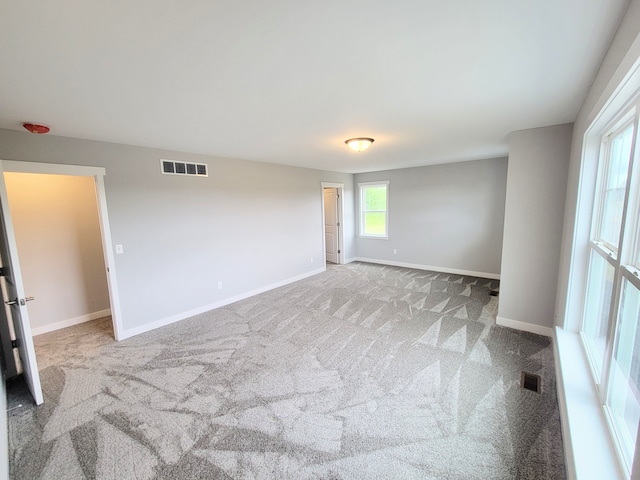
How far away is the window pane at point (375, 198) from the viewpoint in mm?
6897

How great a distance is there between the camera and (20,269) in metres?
2.69

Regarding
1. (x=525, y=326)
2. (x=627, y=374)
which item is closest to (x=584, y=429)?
(x=627, y=374)

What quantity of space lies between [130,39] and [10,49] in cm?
64

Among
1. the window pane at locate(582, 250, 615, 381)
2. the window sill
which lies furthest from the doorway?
the window pane at locate(582, 250, 615, 381)

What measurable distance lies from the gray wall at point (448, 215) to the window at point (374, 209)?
0.17 m

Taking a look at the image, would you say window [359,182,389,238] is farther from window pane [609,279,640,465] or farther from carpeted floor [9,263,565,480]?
window pane [609,279,640,465]

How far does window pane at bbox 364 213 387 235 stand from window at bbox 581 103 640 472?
4.84 m

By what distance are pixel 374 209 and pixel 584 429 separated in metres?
5.95

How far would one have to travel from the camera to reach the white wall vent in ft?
12.1

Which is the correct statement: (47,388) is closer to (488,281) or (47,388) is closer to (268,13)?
(268,13)

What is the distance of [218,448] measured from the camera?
5.82 ft

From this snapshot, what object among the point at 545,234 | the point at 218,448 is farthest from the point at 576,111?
the point at 218,448

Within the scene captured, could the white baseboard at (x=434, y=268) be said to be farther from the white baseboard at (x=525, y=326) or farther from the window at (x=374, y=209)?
the white baseboard at (x=525, y=326)

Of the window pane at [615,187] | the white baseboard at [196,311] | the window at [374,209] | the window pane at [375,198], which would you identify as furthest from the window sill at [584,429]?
the window pane at [375,198]
